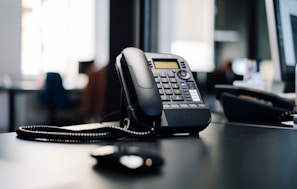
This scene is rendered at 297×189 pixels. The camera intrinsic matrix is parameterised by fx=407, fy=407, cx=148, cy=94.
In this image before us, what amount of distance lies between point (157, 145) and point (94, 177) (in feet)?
0.79

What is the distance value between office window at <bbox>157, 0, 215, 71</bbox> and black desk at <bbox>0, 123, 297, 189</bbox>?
3786 mm

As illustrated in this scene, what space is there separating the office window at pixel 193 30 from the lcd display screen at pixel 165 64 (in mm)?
3572

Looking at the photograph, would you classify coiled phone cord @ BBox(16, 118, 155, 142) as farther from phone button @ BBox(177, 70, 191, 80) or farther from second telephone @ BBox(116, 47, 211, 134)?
phone button @ BBox(177, 70, 191, 80)

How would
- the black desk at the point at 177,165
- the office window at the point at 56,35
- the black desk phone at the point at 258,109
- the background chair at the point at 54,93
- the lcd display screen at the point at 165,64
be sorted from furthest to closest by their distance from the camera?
the office window at the point at 56,35 → the background chair at the point at 54,93 → the black desk phone at the point at 258,109 → the lcd display screen at the point at 165,64 → the black desk at the point at 177,165

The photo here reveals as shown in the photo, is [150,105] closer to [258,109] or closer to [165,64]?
[165,64]

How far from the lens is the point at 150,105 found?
721mm

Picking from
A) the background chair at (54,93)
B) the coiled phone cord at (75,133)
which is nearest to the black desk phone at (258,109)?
the coiled phone cord at (75,133)

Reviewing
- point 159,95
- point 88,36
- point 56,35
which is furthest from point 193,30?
point 159,95

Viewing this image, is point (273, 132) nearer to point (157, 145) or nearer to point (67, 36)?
point (157, 145)

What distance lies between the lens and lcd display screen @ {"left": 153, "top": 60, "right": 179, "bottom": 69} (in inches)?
32.9

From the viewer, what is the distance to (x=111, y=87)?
279cm

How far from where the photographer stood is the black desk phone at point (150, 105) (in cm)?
71

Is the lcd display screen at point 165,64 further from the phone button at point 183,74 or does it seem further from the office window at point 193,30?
the office window at point 193,30

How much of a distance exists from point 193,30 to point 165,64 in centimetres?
424
